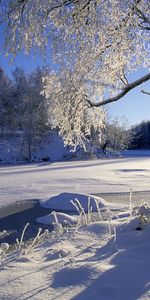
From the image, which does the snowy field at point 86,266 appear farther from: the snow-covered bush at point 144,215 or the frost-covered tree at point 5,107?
the frost-covered tree at point 5,107

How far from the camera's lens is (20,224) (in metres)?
8.65

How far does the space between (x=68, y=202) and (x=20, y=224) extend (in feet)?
7.86

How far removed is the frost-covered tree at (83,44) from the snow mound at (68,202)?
12.0ft

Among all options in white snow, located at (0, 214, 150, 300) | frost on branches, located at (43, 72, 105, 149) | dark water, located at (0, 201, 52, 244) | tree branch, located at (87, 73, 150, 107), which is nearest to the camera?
white snow, located at (0, 214, 150, 300)

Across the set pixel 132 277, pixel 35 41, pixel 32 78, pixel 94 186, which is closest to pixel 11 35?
pixel 35 41

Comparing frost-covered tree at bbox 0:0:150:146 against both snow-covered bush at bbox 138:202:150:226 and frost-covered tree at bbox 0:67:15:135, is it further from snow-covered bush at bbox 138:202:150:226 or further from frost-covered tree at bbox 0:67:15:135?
frost-covered tree at bbox 0:67:15:135

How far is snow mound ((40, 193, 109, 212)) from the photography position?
10.5 meters

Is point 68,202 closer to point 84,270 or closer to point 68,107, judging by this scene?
point 68,107

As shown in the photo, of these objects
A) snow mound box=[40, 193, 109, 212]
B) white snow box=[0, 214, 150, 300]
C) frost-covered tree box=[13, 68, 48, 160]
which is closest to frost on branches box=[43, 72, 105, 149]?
white snow box=[0, 214, 150, 300]

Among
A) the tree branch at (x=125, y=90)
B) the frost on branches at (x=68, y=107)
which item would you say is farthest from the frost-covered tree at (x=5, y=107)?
the tree branch at (x=125, y=90)

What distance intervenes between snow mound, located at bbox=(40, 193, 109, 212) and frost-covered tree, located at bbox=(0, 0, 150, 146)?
12.0 ft

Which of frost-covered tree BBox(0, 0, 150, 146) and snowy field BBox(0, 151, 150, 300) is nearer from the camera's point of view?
snowy field BBox(0, 151, 150, 300)

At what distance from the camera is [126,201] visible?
11469 mm

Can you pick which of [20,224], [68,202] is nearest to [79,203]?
[20,224]
